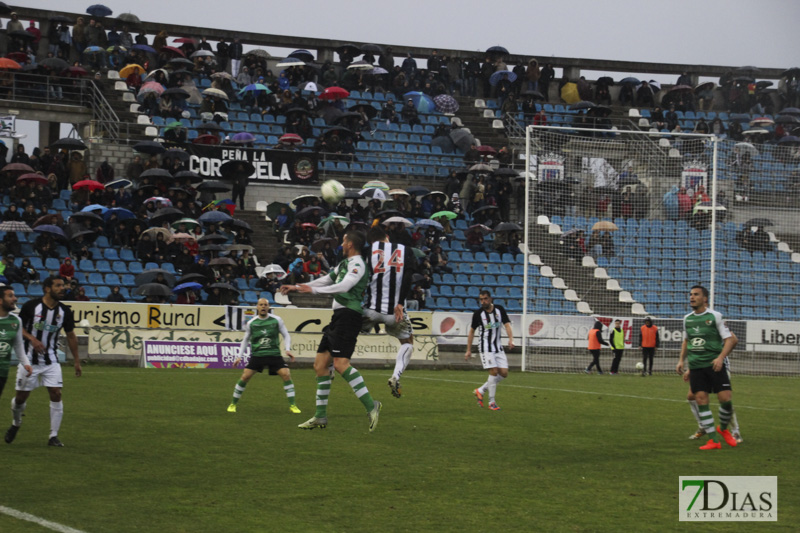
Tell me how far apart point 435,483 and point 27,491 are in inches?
145

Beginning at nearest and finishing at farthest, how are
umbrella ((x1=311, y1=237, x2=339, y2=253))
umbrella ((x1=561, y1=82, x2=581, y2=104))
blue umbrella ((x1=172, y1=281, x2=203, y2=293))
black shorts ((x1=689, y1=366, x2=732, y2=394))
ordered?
black shorts ((x1=689, y1=366, x2=732, y2=394)), blue umbrella ((x1=172, y1=281, x2=203, y2=293)), umbrella ((x1=311, y1=237, x2=339, y2=253)), umbrella ((x1=561, y1=82, x2=581, y2=104))

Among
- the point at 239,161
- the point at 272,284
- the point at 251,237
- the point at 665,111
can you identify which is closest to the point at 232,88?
the point at 239,161

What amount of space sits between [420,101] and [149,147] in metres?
13.6

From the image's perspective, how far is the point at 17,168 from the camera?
3269 cm

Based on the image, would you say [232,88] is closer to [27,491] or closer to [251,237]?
[251,237]

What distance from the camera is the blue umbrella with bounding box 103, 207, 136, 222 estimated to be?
32.2 meters

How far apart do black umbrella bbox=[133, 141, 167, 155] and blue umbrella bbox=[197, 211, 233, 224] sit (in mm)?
3698

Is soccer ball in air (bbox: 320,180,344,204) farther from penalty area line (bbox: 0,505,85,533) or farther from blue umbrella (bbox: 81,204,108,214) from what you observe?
penalty area line (bbox: 0,505,85,533)

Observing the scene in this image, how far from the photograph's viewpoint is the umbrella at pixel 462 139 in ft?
141

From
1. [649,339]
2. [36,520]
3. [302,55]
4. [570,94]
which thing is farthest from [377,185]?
[36,520]

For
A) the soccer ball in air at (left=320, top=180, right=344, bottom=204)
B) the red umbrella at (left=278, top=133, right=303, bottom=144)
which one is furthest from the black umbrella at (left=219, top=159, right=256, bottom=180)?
the soccer ball in air at (left=320, top=180, right=344, bottom=204)

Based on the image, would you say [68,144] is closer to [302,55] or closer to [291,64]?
[291,64]

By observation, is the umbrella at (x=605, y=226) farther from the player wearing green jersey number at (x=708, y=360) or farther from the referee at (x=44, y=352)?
the referee at (x=44, y=352)

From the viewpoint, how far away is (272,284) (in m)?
32.8
